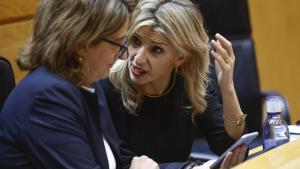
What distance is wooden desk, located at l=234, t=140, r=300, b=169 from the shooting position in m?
1.09

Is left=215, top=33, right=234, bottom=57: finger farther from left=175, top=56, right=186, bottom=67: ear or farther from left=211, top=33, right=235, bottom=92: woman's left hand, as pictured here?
left=175, top=56, right=186, bottom=67: ear

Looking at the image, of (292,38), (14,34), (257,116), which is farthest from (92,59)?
(292,38)

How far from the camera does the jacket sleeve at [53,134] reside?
1.10m

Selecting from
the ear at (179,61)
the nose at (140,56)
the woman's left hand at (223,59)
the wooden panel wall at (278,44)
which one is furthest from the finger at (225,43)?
the wooden panel wall at (278,44)

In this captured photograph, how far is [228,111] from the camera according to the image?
5.83 ft

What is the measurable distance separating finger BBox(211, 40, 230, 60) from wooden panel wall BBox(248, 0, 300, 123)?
5.45 ft

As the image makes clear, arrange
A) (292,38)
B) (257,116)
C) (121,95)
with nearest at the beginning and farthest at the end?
(121,95) < (257,116) < (292,38)

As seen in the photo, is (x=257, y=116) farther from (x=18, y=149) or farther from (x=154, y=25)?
(x=18, y=149)

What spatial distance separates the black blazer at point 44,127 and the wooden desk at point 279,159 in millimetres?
371

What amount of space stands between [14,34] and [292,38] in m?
2.24

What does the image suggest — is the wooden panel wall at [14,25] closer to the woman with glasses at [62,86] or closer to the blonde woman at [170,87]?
the blonde woman at [170,87]

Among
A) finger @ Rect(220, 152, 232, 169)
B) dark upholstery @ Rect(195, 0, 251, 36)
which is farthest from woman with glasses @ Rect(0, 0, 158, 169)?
dark upholstery @ Rect(195, 0, 251, 36)

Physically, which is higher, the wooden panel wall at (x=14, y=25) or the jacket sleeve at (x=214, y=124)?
the wooden panel wall at (x=14, y=25)

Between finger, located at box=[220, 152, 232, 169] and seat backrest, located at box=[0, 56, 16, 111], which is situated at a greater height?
seat backrest, located at box=[0, 56, 16, 111]
